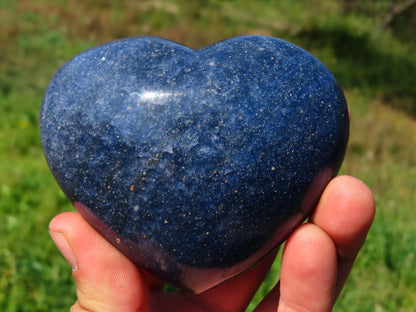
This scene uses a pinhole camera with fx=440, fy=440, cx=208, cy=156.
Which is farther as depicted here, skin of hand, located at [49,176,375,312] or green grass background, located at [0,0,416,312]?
green grass background, located at [0,0,416,312]

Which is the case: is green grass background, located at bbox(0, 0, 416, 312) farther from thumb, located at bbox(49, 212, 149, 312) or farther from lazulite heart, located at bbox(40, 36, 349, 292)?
lazulite heart, located at bbox(40, 36, 349, 292)

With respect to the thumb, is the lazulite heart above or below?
above

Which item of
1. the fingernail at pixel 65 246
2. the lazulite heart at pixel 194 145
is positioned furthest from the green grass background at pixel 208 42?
the lazulite heart at pixel 194 145

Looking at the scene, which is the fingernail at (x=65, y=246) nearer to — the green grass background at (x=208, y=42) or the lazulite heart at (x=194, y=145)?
the lazulite heart at (x=194, y=145)

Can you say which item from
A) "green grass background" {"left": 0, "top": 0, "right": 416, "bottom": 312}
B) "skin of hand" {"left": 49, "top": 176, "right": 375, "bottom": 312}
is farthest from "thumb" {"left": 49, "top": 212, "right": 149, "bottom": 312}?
"green grass background" {"left": 0, "top": 0, "right": 416, "bottom": 312}

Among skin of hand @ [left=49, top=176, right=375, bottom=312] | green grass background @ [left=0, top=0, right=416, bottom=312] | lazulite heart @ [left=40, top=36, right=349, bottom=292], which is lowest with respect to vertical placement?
green grass background @ [left=0, top=0, right=416, bottom=312]

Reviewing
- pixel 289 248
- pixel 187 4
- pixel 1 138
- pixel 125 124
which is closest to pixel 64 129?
pixel 125 124

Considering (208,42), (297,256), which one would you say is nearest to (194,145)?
(297,256)

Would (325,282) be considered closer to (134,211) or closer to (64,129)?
(134,211)
